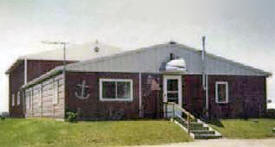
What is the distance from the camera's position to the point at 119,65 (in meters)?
28.1

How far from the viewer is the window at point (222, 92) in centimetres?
3052

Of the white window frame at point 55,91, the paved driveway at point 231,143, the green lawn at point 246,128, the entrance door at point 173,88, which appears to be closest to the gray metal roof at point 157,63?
the entrance door at point 173,88

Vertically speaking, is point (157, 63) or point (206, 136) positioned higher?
point (157, 63)

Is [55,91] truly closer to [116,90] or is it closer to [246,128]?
[116,90]

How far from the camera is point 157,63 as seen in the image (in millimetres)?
29031

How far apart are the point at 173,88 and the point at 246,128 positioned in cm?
536

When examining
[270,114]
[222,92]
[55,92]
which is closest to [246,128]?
[222,92]

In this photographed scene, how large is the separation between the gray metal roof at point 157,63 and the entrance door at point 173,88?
2.35ft

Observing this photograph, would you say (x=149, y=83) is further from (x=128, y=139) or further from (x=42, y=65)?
(x=42, y=65)

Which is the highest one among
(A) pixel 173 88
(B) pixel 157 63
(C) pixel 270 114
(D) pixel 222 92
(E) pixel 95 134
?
(B) pixel 157 63

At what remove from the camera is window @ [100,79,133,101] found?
2777 centimetres

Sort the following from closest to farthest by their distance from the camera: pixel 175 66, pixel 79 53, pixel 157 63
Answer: pixel 175 66, pixel 157 63, pixel 79 53

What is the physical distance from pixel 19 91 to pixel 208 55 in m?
19.9

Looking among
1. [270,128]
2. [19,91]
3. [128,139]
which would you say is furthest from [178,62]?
[19,91]
